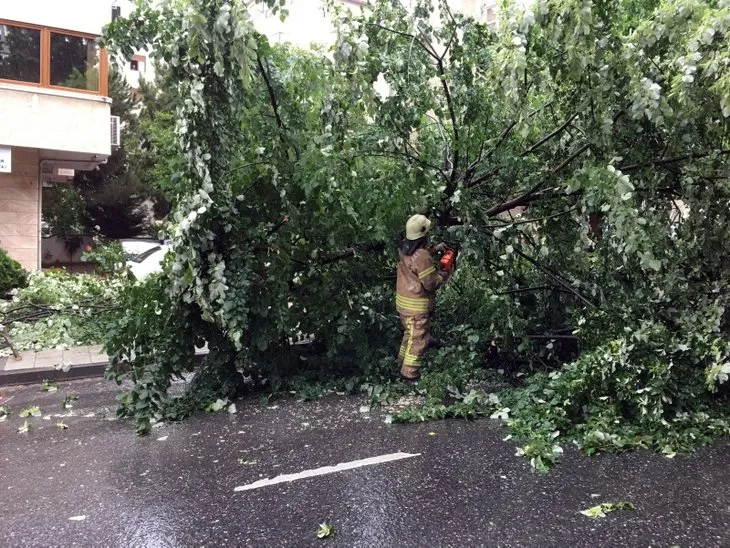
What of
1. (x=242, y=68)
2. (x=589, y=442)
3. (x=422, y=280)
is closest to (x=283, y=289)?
(x=422, y=280)

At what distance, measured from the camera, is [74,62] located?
14.6 m

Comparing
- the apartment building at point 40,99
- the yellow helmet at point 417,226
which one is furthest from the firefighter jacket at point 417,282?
the apartment building at point 40,99

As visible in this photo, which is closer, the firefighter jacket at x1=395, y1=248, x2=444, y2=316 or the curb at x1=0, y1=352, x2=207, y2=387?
the firefighter jacket at x1=395, y1=248, x2=444, y2=316

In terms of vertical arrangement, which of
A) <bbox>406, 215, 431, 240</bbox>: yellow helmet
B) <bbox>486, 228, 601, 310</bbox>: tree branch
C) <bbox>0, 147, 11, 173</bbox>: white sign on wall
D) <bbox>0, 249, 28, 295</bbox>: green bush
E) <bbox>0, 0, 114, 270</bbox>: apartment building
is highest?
<bbox>0, 0, 114, 270</bbox>: apartment building

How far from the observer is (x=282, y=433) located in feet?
15.8

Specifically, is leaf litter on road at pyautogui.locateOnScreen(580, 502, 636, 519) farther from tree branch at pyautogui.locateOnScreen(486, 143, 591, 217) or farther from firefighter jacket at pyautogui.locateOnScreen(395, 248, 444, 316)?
tree branch at pyautogui.locateOnScreen(486, 143, 591, 217)

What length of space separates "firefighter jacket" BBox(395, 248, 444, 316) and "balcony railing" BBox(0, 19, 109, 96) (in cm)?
Answer: 1176

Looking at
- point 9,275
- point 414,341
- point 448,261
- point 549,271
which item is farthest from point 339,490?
point 9,275

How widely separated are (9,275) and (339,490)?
404 inches

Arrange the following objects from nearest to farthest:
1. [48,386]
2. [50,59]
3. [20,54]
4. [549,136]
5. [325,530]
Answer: [325,530], [549,136], [48,386], [20,54], [50,59]

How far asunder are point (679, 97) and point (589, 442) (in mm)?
2422

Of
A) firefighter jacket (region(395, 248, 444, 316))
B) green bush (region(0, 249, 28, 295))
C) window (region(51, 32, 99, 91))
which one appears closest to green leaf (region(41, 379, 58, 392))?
firefighter jacket (region(395, 248, 444, 316))

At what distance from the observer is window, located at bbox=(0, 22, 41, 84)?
45.1 ft

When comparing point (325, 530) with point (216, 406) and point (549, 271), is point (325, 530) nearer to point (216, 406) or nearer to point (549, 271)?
point (216, 406)
